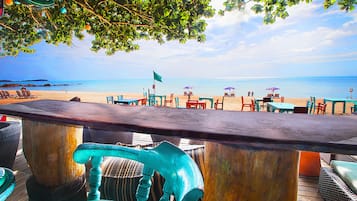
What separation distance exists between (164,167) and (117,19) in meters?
4.27

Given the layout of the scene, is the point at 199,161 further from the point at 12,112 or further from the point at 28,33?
the point at 28,33

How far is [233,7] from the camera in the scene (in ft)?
11.2

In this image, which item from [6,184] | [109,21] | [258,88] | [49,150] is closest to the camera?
[6,184]

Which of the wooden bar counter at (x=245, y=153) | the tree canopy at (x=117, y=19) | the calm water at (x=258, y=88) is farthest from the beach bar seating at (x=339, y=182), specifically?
the calm water at (x=258, y=88)

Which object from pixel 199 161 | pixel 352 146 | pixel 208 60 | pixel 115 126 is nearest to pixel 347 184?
pixel 199 161

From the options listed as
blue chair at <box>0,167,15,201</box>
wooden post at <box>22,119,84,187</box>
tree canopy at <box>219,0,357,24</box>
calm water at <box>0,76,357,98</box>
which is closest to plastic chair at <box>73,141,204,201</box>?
blue chair at <box>0,167,15,201</box>

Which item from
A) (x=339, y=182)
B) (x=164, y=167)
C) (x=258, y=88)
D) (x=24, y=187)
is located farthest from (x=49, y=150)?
(x=258, y=88)

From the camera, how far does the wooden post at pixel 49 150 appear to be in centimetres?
173

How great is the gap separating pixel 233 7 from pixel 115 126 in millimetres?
3359

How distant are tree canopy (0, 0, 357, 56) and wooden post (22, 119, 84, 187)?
224 cm

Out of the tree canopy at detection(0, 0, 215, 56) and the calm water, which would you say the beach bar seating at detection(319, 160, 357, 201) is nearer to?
the tree canopy at detection(0, 0, 215, 56)

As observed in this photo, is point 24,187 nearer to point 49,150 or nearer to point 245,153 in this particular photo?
point 49,150

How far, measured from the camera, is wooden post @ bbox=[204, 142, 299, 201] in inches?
37.3

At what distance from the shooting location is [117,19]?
4.05 meters
